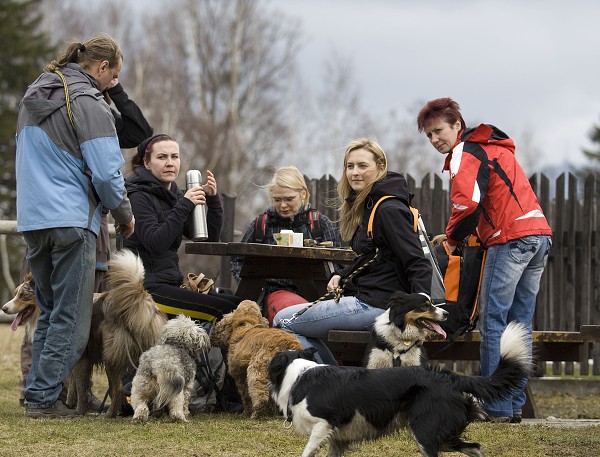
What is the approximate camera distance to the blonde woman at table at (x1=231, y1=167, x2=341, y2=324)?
782 cm

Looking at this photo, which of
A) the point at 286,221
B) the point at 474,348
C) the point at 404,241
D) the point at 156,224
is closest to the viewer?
the point at 404,241

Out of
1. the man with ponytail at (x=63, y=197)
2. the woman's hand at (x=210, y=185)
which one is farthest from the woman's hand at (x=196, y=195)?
the man with ponytail at (x=63, y=197)

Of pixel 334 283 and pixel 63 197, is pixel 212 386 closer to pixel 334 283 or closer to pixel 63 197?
pixel 334 283

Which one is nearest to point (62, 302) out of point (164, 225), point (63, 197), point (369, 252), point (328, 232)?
point (63, 197)

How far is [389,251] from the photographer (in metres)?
6.28

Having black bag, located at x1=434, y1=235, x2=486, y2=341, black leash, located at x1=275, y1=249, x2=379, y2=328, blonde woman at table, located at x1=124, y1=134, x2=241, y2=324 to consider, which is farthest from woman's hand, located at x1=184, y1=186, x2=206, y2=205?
black bag, located at x1=434, y1=235, x2=486, y2=341

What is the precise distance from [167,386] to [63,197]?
1.44 meters

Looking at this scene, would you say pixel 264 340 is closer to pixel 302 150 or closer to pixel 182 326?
pixel 182 326

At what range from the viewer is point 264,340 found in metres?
6.52

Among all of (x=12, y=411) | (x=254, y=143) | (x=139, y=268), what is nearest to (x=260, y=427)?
(x=139, y=268)

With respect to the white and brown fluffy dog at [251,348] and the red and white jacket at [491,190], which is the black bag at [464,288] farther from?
the white and brown fluffy dog at [251,348]

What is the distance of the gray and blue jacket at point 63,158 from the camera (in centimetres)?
632

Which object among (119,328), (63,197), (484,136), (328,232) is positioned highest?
(484,136)

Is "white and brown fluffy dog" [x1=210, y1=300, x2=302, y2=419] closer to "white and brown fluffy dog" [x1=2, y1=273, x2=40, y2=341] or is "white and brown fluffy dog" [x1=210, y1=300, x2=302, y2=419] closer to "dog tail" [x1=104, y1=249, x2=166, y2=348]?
"dog tail" [x1=104, y1=249, x2=166, y2=348]
